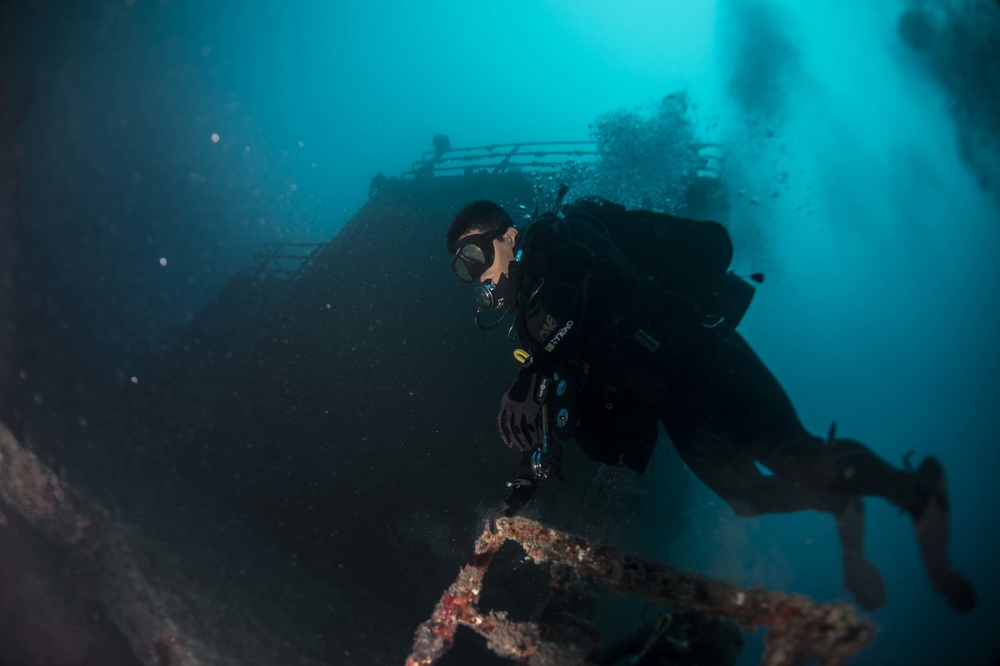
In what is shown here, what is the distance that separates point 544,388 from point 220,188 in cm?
3721

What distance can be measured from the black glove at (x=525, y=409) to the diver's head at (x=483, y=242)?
3.42 feet

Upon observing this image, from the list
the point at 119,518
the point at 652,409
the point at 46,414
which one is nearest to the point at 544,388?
the point at 652,409

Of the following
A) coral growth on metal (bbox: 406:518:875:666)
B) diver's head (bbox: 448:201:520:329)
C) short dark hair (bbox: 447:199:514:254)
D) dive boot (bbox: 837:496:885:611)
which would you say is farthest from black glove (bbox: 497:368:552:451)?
dive boot (bbox: 837:496:885:611)

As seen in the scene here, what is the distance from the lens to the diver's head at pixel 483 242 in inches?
148

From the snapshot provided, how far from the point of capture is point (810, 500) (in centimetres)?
282

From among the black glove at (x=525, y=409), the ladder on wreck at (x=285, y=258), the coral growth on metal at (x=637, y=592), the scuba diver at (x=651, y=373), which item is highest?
the ladder on wreck at (x=285, y=258)

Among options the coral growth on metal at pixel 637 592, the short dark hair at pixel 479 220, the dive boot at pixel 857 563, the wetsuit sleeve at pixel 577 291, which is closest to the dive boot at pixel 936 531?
the dive boot at pixel 857 563

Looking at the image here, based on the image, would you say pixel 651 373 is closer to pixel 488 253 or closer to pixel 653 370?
pixel 653 370

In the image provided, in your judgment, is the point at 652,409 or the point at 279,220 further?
the point at 279,220

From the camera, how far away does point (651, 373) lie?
3.11 meters

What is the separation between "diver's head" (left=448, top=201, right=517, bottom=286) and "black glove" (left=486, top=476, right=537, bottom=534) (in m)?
1.72

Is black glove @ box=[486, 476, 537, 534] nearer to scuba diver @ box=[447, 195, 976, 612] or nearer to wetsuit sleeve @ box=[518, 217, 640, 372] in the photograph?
scuba diver @ box=[447, 195, 976, 612]

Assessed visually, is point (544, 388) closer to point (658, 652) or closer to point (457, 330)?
point (658, 652)

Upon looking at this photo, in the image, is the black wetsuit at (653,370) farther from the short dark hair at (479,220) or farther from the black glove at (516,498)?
the short dark hair at (479,220)
